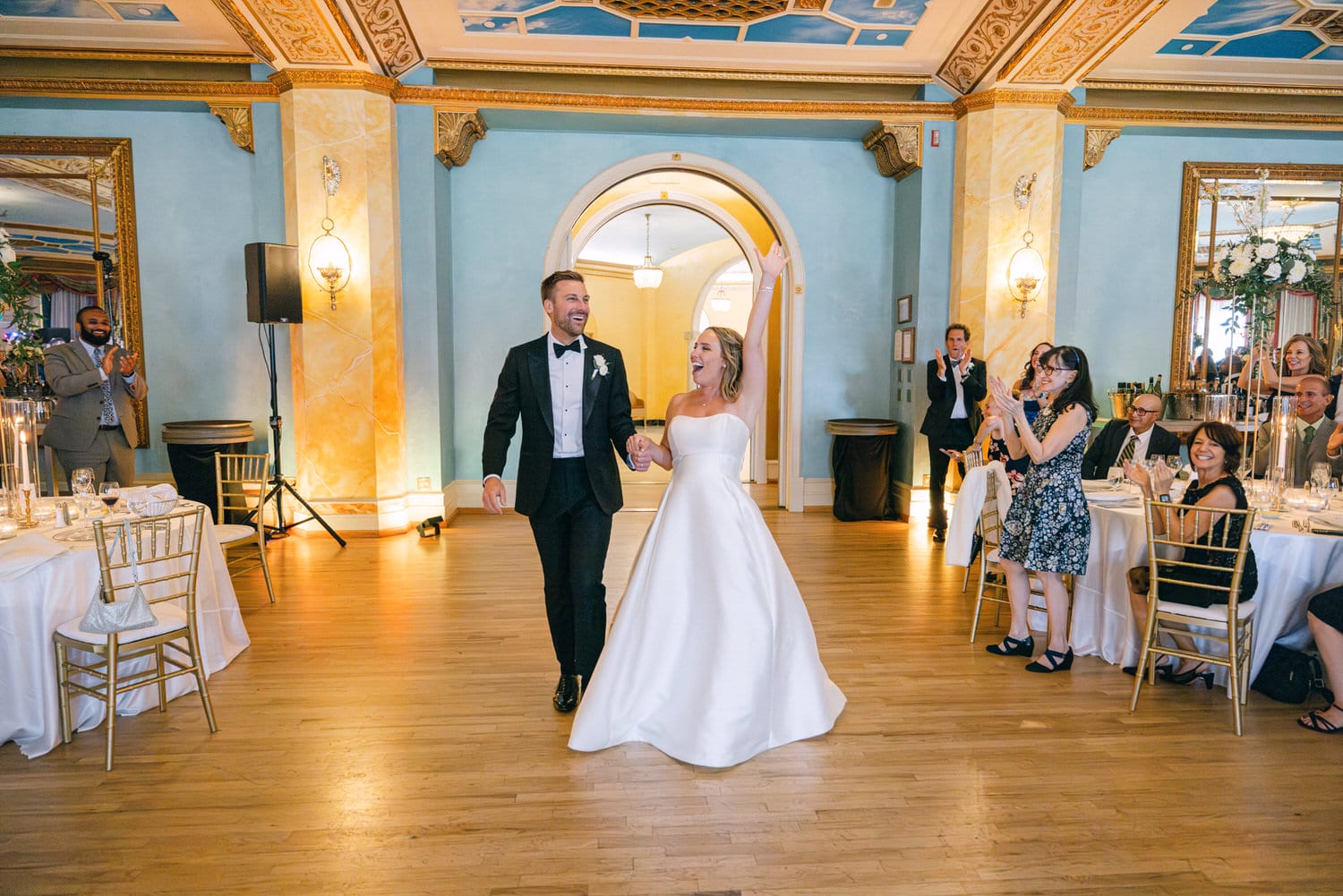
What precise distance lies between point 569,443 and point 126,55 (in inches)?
248

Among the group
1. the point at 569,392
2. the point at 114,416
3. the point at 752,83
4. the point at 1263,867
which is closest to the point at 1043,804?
the point at 1263,867

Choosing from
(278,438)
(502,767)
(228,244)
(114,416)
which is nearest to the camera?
(502,767)

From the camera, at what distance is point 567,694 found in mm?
3469

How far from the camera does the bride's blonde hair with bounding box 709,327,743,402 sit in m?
3.04

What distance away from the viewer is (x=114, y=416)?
549 cm

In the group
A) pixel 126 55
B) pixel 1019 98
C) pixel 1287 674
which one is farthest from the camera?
pixel 1019 98

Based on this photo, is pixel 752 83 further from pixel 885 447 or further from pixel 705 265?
pixel 705 265

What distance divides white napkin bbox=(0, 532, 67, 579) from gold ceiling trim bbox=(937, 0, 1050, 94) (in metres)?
6.68

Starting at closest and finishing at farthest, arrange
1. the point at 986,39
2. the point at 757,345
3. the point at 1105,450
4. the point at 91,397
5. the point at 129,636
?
1. the point at 757,345
2. the point at 129,636
3. the point at 91,397
4. the point at 1105,450
5. the point at 986,39

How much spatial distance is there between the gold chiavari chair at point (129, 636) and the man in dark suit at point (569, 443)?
1.28 metres

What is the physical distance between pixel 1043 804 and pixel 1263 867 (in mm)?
593

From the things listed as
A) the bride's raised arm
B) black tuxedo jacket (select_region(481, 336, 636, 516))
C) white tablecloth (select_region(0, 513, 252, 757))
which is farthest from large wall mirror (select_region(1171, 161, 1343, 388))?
white tablecloth (select_region(0, 513, 252, 757))

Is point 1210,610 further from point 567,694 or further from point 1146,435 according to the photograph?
point 567,694

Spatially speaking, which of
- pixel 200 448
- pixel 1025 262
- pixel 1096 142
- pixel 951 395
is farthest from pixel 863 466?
pixel 200 448
